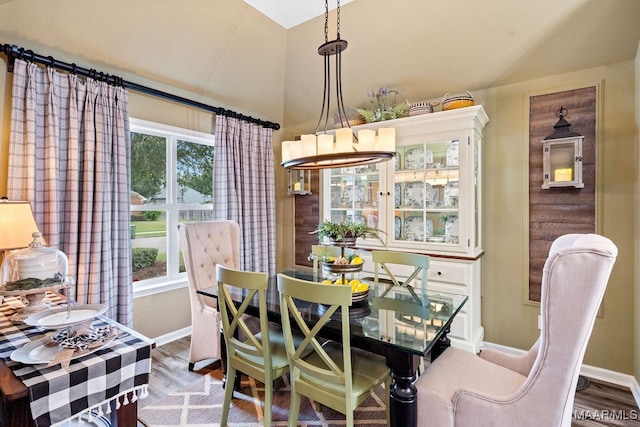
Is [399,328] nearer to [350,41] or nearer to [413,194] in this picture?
[413,194]

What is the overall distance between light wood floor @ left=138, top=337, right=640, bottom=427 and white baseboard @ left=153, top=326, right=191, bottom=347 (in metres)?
0.12

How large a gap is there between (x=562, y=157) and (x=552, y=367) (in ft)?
6.79

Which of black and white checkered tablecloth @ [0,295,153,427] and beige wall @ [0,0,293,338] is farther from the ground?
beige wall @ [0,0,293,338]

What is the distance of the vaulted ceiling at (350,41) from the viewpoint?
2.30 metres

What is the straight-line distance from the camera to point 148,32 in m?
2.61

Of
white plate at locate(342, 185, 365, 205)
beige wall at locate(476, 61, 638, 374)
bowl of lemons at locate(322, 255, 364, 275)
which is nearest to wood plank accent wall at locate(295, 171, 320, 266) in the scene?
white plate at locate(342, 185, 365, 205)

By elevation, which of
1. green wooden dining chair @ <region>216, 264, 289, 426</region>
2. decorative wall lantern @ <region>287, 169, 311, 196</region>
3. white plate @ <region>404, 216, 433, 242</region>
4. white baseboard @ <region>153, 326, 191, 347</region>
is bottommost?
white baseboard @ <region>153, 326, 191, 347</region>

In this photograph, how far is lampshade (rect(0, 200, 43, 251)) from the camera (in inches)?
65.1

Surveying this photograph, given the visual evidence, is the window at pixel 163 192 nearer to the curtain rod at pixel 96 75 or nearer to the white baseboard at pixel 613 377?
the curtain rod at pixel 96 75

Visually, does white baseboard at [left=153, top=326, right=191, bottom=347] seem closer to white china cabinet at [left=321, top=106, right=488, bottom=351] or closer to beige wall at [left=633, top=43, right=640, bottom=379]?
white china cabinet at [left=321, top=106, right=488, bottom=351]

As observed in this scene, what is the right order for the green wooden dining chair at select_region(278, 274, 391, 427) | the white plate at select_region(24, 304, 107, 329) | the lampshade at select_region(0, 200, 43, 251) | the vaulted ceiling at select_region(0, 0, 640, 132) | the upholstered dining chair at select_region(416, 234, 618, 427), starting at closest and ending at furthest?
the upholstered dining chair at select_region(416, 234, 618, 427)
the white plate at select_region(24, 304, 107, 329)
the green wooden dining chair at select_region(278, 274, 391, 427)
the lampshade at select_region(0, 200, 43, 251)
the vaulted ceiling at select_region(0, 0, 640, 132)

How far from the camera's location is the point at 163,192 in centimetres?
325

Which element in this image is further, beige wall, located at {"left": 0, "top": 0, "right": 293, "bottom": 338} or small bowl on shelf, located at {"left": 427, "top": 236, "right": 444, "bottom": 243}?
small bowl on shelf, located at {"left": 427, "top": 236, "right": 444, "bottom": 243}

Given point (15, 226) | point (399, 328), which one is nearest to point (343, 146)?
point (399, 328)
